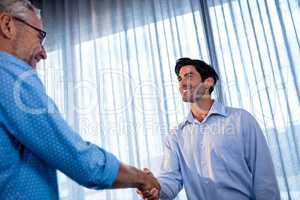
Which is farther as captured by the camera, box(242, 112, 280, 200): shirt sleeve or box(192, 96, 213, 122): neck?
box(192, 96, 213, 122): neck

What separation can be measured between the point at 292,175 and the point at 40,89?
5.14 ft

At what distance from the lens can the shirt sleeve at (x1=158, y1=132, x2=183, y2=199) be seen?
4.96ft

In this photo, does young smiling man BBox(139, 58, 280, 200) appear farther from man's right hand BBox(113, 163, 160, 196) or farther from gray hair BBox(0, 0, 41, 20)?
gray hair BBox(0, 0, 41, 20)

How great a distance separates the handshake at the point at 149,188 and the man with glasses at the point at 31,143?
291 mm

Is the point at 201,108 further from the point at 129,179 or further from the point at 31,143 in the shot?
the point at 31,143

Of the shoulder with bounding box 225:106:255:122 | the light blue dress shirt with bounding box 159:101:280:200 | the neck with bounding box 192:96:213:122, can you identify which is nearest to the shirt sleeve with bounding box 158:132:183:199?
the light blue dress shirt with bounding box 159:101:280:200

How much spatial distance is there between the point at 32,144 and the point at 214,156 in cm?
97

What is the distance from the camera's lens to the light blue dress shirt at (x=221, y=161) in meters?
1.39

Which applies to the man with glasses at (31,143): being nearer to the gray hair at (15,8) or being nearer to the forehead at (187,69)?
the gray hair at (15,8)

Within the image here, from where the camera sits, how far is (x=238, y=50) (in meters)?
1.99

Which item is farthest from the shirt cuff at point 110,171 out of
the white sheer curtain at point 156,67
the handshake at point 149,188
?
the white sheer curtain at point 156,67

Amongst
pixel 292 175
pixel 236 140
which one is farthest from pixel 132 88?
pixel 292 175

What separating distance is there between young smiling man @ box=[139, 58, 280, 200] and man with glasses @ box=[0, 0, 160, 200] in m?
0.53

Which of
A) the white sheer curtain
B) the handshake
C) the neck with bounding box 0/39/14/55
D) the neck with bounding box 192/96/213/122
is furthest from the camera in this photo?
the white sheer curtain
